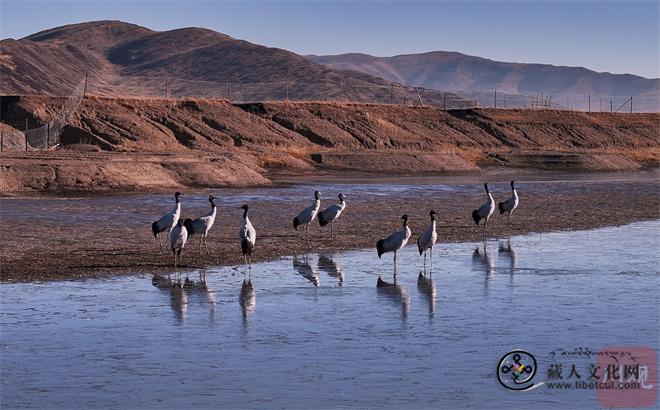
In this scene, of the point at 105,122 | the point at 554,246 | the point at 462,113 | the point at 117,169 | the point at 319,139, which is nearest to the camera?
the point at 554,246

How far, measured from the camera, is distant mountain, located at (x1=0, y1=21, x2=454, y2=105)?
465 ft

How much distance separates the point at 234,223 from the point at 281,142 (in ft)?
112

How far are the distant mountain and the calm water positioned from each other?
4377 inches

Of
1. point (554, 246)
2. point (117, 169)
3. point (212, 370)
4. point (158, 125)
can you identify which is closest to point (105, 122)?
point (158, 125)

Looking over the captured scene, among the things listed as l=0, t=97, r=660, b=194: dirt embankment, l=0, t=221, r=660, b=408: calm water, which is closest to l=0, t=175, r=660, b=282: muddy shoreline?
l=0, t=221, r=660, b=408: calm water

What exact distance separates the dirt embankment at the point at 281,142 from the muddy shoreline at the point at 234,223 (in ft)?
9.56

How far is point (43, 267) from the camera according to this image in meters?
18.2

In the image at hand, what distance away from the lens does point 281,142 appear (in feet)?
195

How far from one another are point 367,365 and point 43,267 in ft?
27.2

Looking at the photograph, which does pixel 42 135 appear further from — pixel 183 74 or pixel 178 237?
pixel 183 74

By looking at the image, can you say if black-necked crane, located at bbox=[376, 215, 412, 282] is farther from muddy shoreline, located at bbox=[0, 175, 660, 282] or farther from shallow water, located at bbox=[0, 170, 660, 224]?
shallow water, located at bbox=[0, 170, 660, 224]

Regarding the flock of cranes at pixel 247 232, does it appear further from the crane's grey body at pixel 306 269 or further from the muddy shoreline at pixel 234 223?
the crane's grey body at pixel 306 269

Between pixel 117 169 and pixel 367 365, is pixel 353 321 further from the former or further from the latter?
pixel 117 169

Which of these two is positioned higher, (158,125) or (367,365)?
(158,125)
